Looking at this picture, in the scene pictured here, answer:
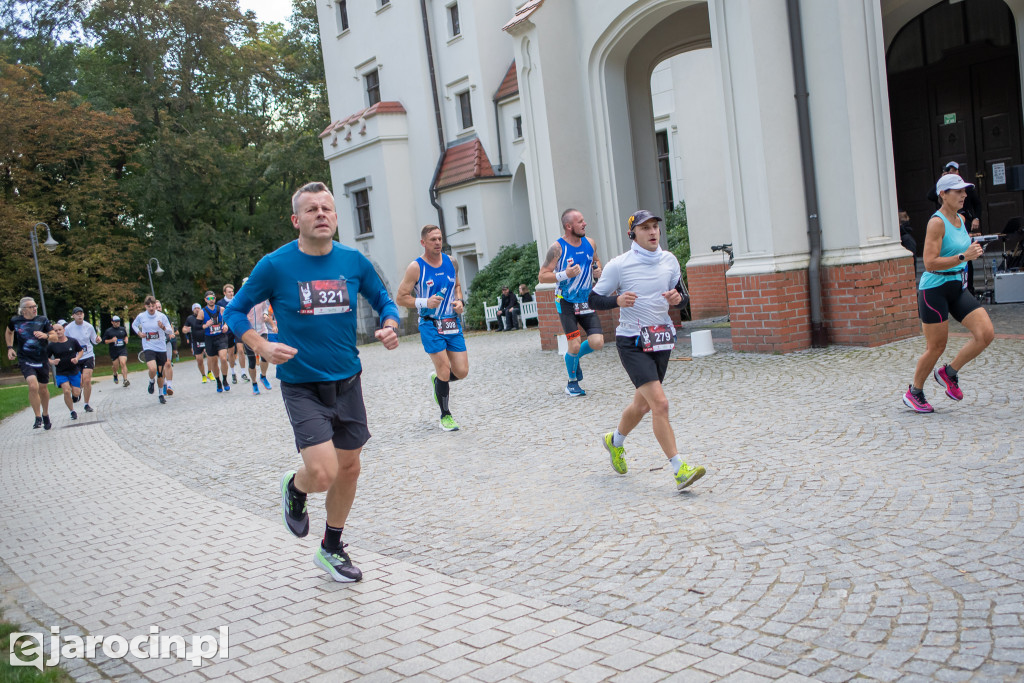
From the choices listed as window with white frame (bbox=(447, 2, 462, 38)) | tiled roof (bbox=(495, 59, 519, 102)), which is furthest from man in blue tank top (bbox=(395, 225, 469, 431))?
window with white frame (bbox=(447, 2, 462, 38))

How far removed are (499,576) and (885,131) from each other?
9.44 m

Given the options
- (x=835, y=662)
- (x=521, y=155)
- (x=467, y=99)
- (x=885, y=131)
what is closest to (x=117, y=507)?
(x=835, y=662)

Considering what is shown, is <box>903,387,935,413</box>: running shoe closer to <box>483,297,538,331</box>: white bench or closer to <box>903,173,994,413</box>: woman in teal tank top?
<box>903,173,994,413</box>: woman in teal tank top

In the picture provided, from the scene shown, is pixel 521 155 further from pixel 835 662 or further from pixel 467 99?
pixel 835 662

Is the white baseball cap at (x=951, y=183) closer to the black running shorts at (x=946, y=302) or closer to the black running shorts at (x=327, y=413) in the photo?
the black running shorts at (x=946, y=302)

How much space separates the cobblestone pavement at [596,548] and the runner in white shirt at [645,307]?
595mm

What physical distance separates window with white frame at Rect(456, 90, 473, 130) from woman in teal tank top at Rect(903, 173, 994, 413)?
24575 mm

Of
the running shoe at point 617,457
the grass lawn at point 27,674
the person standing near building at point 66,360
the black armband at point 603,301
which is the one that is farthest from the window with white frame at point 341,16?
the grass lawn at point 27,674

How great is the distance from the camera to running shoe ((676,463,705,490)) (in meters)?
5.75

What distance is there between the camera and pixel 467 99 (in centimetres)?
3062

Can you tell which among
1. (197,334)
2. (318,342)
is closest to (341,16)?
(197,334)

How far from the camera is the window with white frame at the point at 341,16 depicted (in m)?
34.9

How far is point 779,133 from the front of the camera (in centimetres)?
1194

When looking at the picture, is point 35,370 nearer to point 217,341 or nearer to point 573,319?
point 217,341
